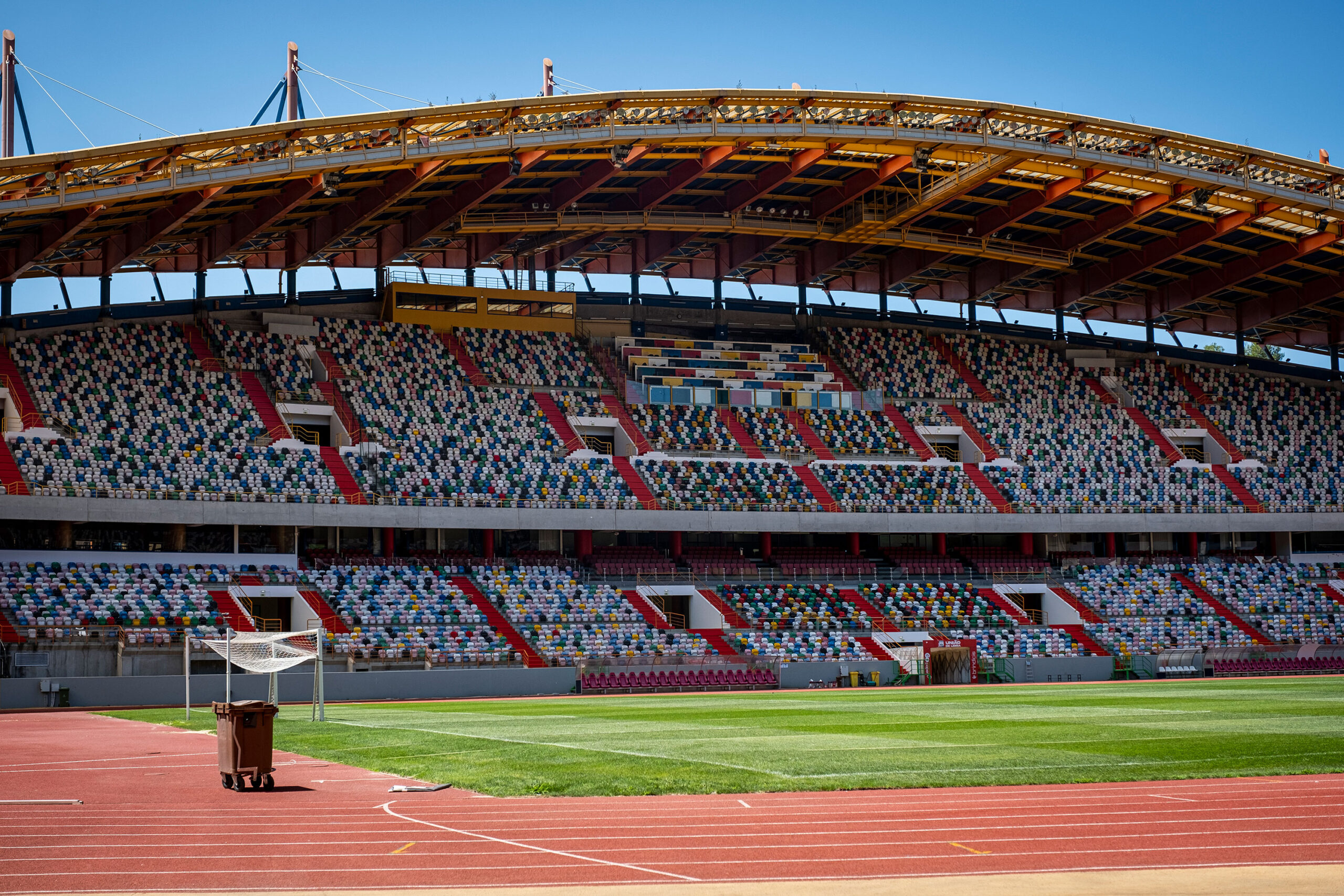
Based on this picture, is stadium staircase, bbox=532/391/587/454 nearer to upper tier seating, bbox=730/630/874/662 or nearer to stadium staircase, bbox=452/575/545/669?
stadium staircase, bbox=452/575/545/669

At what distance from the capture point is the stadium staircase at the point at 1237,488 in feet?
213

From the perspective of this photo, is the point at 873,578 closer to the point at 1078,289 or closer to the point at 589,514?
the point at 589,514

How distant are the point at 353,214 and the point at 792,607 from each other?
22979 mm

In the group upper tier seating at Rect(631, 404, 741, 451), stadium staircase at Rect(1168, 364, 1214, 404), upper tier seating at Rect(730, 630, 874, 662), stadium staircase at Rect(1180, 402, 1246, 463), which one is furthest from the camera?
stadium staircase at Rect(1168, 364, 1214, 404)

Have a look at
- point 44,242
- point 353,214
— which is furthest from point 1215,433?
point 44,242

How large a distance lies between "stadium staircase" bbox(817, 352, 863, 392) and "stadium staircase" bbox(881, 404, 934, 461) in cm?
181

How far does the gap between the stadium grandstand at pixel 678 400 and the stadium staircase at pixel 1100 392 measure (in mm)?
156

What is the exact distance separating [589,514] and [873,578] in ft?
41.0

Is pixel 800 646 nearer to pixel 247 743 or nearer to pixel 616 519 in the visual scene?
pixel 616 519

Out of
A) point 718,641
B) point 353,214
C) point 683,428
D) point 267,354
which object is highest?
point 353,214

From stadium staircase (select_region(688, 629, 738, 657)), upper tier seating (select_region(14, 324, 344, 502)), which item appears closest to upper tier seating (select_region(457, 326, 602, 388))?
upper tier seating (select_region(14, 324, 344, 502))

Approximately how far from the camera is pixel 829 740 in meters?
22.6

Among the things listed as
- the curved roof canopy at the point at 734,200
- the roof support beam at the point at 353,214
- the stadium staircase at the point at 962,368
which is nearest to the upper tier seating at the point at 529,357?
the curved roof canopy at the point at 734,200

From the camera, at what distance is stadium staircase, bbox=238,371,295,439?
176ft
